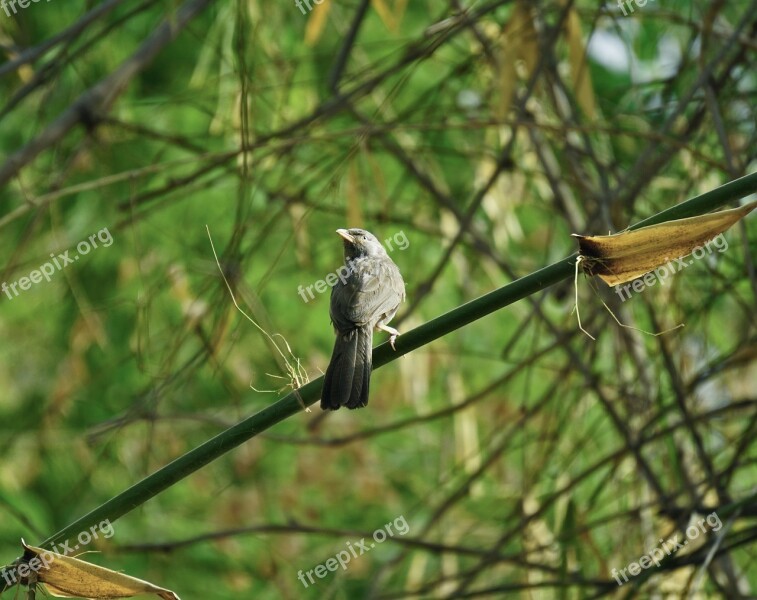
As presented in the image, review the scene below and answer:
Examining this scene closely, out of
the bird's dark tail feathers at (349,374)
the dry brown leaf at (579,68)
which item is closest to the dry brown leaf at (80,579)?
the bird's dark tail feathers at (349,374)

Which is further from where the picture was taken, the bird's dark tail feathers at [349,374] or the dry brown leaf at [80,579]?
the bird's dark tail feathers at [349,374]

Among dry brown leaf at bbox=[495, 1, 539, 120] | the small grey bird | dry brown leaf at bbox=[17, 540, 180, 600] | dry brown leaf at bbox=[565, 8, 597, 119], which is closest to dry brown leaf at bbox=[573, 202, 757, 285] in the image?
the small grey bird

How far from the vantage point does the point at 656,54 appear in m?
6.08

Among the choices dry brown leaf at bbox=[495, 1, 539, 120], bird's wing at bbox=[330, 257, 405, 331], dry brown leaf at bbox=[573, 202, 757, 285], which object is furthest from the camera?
dry brown leaf at bbox=[495, 1, 539, 120]

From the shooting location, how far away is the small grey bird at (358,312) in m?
2.85

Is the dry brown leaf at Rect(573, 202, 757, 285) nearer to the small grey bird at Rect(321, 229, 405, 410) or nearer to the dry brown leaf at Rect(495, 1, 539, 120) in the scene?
the small grey bird at Rect(321, 229, 405, 410)

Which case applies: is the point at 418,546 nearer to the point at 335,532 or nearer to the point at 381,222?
the point at 335,532

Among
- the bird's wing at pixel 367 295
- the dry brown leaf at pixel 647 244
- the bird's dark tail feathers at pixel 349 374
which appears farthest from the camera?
the bird's wing at pixel 367 295

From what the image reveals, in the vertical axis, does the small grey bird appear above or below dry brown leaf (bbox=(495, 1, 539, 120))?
below

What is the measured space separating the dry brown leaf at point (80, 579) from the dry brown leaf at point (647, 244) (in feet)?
3.74

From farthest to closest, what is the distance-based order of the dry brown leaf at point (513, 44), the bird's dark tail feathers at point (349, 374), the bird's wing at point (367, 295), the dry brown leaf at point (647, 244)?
the dry brown leaf at point (513, 44), the bird's wing at point (367, 295), the bird's dark tail feathers at point (349, 374), the dry brown leaf at point (647, 244)

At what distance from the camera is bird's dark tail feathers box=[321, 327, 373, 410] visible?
2.76m

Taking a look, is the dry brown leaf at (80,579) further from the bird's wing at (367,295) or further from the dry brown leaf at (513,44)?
the dry brown leaf at (513,44)

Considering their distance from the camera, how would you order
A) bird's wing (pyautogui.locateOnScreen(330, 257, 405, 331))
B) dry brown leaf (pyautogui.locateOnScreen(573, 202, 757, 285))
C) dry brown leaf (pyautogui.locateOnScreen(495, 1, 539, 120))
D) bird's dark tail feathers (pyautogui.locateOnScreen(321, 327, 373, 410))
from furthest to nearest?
dry brown leaf (pyautogui.locateOnScreen(495, 1, 539, 120)), bird's wing (pyautogui.locateOnScreen(330, 257, 405, 331)), bird's dark tail feathers (pyautogui.locateOnScreen(321, 327, 373, 410)), dry brown leaf (pyautogui.locateOnScreen(573, 202, 757, 285))
